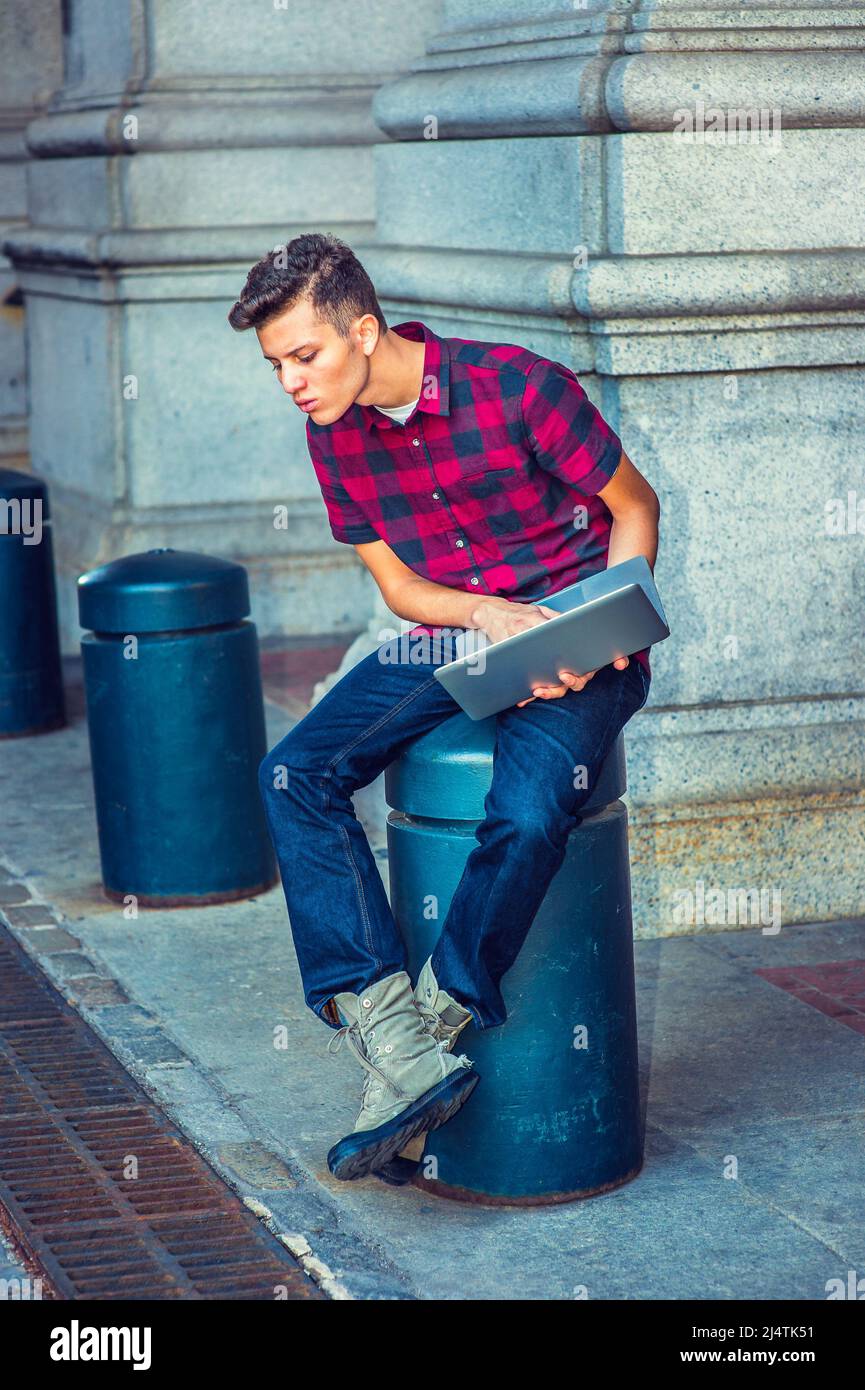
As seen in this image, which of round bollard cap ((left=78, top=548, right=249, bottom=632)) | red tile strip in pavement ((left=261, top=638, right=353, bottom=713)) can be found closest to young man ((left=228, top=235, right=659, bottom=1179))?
round bollard cap ((left=78, top=548, right=249, bottom=632))

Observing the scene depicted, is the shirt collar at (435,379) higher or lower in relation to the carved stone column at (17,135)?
lower

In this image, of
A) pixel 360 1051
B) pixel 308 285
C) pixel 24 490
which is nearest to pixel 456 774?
pixel 360 1051

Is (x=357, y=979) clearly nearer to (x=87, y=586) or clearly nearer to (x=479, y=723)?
(x=479, y=723)

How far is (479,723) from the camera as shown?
381 cm

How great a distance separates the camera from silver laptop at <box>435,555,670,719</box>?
358 centimetres

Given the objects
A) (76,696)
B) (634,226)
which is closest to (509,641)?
(634,226)

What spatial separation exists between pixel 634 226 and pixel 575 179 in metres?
0.23

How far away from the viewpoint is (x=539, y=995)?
375 centimetres

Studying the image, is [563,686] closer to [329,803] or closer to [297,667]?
[329,803]

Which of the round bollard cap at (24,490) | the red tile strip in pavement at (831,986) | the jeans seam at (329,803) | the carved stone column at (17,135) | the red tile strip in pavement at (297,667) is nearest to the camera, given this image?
the jeans seam at (329,803)

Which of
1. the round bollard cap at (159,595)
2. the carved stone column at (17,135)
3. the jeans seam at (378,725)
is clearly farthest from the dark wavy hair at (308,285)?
the carved stone column at (17,135)

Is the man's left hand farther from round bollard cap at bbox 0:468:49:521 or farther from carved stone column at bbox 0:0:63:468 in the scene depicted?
carved stone column at bbox 0:0:63:468

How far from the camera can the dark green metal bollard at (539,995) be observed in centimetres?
375

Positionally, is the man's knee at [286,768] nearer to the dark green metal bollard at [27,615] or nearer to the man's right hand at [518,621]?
the man's right hand at [518,621]
